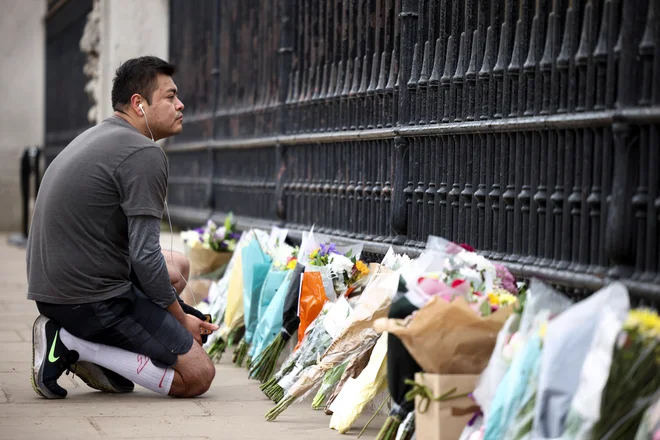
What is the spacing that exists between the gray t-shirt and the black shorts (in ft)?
0.18

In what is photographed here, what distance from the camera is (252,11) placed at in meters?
10.5

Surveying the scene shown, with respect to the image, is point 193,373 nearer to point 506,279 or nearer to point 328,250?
point 328,250

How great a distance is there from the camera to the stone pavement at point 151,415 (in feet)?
18.3

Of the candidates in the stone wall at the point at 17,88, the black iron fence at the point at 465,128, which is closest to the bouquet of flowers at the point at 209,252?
the black iron fence at the point at 465,128

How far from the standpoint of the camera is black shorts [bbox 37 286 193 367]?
251 inches

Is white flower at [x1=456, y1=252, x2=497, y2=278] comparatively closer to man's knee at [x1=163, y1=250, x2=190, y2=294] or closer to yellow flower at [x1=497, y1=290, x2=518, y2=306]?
yellow flower at [x1=497, y1=290, x2=518, y2=306]

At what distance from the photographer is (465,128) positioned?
20.2ft

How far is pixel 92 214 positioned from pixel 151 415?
3.58 ft

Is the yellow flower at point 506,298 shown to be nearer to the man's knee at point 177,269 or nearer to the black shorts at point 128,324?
the black shorts at point 128,324

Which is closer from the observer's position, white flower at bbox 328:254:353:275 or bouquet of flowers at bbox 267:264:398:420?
bouquet of flowers at bbox 267:264:398:420

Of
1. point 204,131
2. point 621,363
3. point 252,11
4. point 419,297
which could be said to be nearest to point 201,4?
point 204,131

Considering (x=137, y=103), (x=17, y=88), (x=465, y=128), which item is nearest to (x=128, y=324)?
(x=137, y=103)

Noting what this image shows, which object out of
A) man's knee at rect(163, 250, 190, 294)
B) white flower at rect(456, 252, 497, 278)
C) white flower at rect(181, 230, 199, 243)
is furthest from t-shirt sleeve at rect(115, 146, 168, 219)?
white flower at rect(181, 230, 199, 243)

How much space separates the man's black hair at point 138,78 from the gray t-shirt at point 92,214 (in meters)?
0.27
